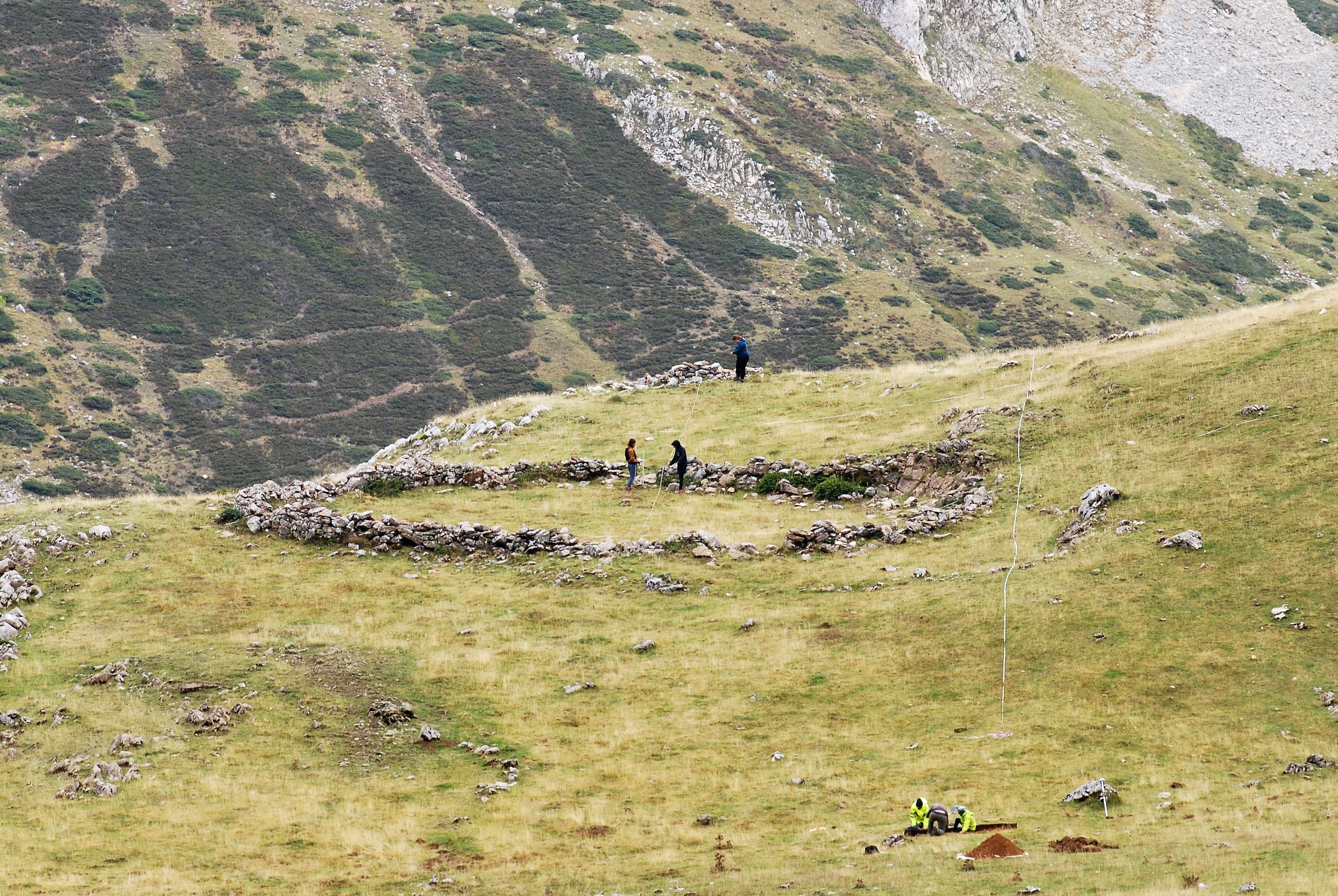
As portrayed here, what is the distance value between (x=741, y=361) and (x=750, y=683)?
24349mm

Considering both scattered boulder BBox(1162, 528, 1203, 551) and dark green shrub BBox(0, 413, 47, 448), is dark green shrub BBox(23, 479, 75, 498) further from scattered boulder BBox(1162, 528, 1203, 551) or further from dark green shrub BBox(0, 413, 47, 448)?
scattered boulder BBox(1162, 528, 1203, 551)

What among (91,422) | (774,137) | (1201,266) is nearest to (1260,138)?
(1201,266)

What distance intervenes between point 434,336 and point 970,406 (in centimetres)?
10409

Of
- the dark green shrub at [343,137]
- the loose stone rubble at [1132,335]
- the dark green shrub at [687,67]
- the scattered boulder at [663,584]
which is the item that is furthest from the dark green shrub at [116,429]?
the dark green shrub at [687,67]

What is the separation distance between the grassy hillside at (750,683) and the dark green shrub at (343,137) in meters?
123

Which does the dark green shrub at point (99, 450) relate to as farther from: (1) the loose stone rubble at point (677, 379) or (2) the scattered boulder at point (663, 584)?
(2) the scattered boulder at point (663, 584)

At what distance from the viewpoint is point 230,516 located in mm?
38219

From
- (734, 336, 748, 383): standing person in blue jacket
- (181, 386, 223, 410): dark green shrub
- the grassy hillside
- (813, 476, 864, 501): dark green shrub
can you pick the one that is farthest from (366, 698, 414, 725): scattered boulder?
(181, 386, 223, 410): dark green shrub

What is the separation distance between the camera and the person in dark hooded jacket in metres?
39.0

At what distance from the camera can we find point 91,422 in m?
107

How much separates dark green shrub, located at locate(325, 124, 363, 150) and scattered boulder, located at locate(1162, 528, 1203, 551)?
14203 cm

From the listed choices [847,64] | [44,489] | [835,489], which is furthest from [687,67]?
[835,489]

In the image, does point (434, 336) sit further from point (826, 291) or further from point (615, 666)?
point (615, 666)

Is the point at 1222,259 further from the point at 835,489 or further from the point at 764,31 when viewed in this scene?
the point at 835,489
